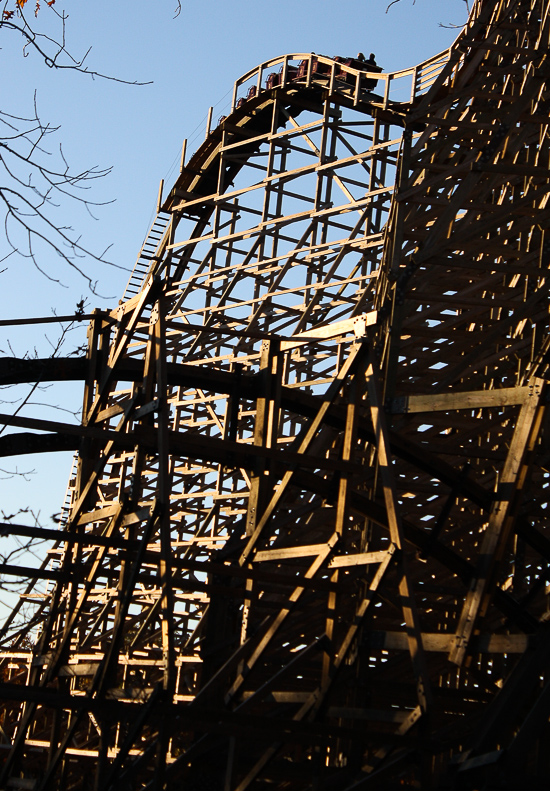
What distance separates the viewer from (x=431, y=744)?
8344mm

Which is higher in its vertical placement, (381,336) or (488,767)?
(381,336)

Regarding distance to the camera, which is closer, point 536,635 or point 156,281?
point 536,635

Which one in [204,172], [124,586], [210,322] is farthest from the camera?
[204,172]

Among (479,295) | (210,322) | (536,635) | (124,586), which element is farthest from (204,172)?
(536,635)

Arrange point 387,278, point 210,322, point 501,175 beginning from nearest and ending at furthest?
point 387,278, point 501,175, point 210,322

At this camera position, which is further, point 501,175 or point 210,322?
point 210,322

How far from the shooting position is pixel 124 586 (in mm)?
9680

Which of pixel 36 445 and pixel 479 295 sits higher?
pixel 479 295

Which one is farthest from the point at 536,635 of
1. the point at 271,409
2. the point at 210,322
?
the point at 210,322

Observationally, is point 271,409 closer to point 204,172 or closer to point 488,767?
point 488,767

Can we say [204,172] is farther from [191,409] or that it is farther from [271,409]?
[271,409]

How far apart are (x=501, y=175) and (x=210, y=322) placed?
24.2 ft

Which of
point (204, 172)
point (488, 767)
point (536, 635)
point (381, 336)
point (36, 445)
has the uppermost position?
point (204, 172)

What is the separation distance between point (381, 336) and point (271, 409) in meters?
1.43
